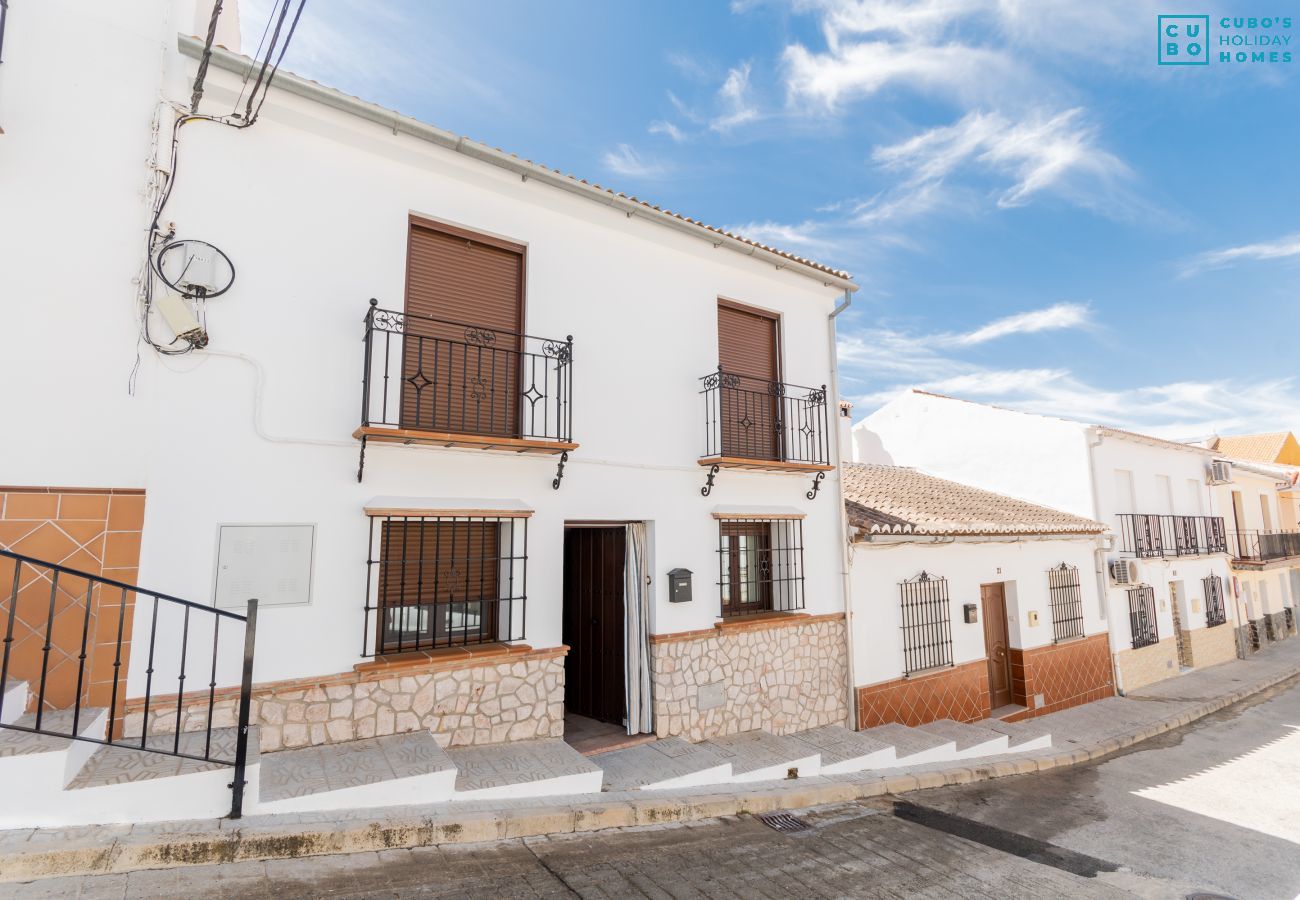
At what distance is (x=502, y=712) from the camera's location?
5.43 metres

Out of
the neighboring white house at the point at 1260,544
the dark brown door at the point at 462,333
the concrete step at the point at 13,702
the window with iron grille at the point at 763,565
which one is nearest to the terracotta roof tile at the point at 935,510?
the window with iron grille at the point at 763,565

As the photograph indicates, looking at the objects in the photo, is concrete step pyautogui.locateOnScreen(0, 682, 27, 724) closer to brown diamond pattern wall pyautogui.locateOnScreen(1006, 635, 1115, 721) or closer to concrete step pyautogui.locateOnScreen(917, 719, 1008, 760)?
concrete step pyautogui.locateOnScreen(917, 719, 1008, 760)

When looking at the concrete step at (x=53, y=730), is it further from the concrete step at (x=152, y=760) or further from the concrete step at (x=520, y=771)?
the concrete step at (x=520, y=771)

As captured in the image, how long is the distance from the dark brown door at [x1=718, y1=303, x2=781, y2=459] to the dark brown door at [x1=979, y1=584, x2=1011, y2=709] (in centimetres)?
595

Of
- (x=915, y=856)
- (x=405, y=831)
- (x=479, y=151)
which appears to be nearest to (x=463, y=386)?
(x=479, y=151)

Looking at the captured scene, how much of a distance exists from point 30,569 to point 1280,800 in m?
13.4

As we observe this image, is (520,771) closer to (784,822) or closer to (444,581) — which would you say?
(444,581)

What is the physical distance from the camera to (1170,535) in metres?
15.4

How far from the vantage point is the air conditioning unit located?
43.3 ft

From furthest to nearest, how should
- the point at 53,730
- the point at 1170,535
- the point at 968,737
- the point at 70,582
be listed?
the point at 1170,535
the point at 968,737
the point at 70,582
the point at 53,730

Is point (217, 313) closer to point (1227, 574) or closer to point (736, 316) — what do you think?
point (736, 316)

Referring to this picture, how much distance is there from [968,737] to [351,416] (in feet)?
29.8

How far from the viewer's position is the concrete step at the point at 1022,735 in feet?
29.6

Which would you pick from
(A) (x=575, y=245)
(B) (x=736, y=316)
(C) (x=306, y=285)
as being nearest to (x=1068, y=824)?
(B) (x=736, y=316)
